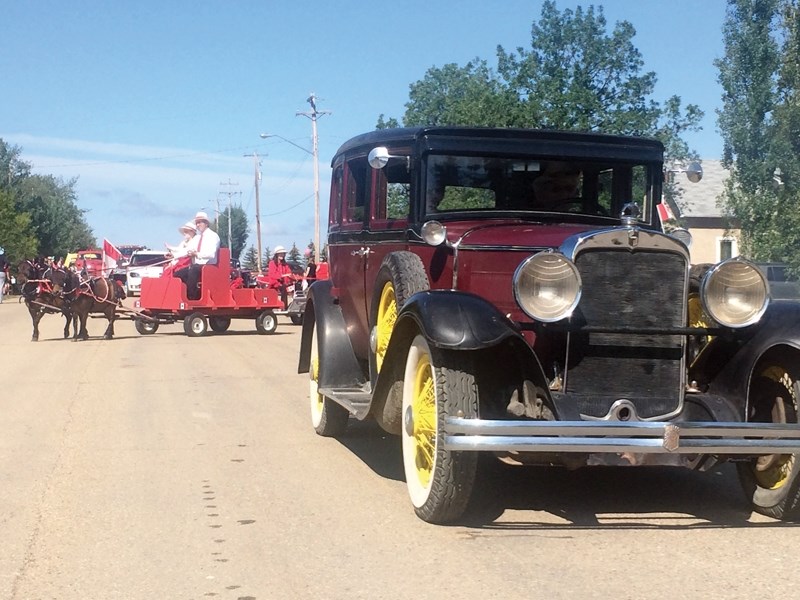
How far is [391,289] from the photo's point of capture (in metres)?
6.35

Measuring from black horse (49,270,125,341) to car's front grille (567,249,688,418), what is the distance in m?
16.1

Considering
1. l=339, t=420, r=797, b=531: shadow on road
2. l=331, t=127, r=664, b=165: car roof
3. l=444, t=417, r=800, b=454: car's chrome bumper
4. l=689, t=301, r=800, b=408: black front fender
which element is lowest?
l=339, t=420, r=797, b=531: shadow on road

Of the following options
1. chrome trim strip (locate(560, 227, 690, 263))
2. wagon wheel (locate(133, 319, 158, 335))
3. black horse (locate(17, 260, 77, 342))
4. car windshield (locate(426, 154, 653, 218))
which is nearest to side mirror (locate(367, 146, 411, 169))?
car windshield (locate(426, 154, 653, 218))

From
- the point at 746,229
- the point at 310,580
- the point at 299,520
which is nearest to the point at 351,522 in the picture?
the point at 299,520

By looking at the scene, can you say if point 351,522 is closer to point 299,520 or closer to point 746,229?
point 299,520

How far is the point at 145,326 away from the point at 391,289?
16.3m

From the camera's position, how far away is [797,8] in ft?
112

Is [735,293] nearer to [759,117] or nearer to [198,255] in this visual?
[198,255]

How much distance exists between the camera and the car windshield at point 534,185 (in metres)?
6.56

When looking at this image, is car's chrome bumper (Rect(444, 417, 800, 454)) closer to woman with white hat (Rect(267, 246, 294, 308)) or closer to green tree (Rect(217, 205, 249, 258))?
woman with white hat (Rect(267, 246, 294, 308))

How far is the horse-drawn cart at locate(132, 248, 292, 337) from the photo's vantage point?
20281mm

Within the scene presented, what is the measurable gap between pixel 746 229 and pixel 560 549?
105ft

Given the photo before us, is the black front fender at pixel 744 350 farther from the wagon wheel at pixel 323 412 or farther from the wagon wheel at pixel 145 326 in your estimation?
the wagon wheel at pixel 145 326

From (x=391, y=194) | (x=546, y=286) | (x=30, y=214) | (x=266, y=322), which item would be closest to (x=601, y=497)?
(x=546, y=286)
